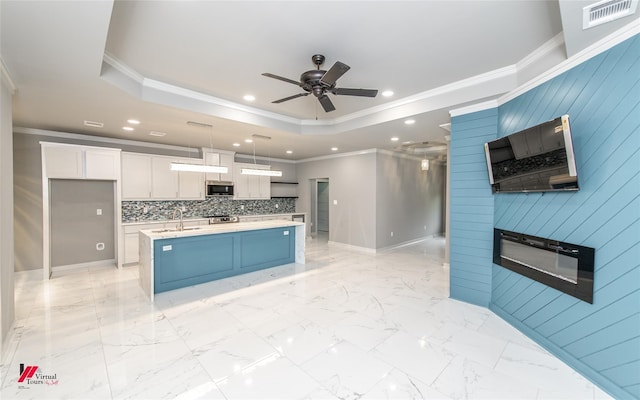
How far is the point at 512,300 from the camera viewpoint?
296 centimetres

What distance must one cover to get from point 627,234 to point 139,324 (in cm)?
446

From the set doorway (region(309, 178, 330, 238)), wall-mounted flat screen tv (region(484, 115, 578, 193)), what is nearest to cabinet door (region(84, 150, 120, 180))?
doorway (region(309, 178, 330, 238))

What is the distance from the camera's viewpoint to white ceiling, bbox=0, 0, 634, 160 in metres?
1.98

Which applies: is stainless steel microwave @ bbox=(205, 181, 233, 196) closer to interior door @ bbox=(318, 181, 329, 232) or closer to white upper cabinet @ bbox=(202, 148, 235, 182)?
white upper cabinet @ bbox=(202, 148, 235, 182)

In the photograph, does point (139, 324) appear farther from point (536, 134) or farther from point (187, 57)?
point (536, 134)

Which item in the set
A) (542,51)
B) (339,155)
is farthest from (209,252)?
(542,51)

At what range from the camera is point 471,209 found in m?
3.46

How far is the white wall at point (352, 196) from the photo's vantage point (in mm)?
6543

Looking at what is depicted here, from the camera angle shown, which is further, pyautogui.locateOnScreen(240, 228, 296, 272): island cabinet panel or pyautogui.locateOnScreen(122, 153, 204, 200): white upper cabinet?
pyautogui.locateOnScreen(122, 153, 204, 200): white upper cabinet

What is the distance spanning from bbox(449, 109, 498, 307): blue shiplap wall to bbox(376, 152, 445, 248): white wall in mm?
2909

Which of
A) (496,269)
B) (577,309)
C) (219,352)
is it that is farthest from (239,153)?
(577,309)

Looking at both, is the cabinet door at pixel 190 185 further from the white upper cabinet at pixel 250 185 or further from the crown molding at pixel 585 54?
the crown molding at pixel 585 54

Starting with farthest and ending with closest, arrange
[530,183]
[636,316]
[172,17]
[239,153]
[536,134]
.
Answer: [239,153] < [530,183] < [536,134] < [172,17] < [636,316]

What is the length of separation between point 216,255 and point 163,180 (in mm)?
2636
